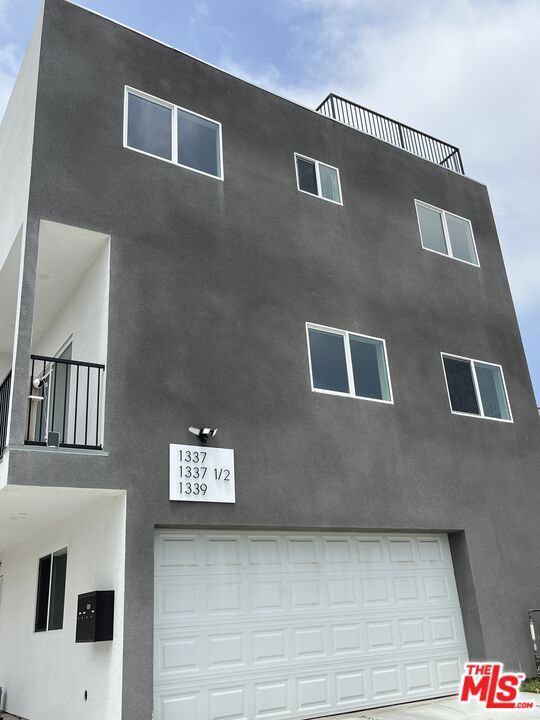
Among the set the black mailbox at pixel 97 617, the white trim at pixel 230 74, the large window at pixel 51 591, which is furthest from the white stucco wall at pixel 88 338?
the white trim at pixel 230 74

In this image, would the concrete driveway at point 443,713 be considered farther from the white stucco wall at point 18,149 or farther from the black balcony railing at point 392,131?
the black balcony railing at point 392,131

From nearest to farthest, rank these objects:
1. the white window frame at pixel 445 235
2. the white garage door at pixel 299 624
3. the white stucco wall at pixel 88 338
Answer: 1. the white garage door at pixel 299 624
2. the white stucco wall at pixel 88 338
3. the white window frame at pixel 445 235

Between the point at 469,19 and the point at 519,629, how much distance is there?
31.9 feet

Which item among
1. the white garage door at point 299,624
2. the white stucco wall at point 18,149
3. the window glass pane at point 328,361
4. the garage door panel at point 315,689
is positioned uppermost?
the white stucco wall at point 18,149

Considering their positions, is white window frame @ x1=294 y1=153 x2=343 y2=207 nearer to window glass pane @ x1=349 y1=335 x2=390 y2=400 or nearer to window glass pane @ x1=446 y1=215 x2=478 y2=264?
window glass pane @ x1=349 y1=335 x2=390 y2=400

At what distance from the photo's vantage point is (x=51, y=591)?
820 cm

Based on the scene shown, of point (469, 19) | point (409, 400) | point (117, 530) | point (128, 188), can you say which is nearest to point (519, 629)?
point (409, 400)

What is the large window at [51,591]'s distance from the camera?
7749mm

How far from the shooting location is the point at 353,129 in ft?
35.1

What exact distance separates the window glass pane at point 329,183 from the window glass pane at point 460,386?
10.9 feet

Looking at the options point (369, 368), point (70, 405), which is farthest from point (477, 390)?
point (70, 405)

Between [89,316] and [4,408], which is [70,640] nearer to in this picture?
[4,408]

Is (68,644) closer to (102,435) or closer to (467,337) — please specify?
(102,435)

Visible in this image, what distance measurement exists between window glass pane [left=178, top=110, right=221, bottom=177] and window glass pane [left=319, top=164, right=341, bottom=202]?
198cm
